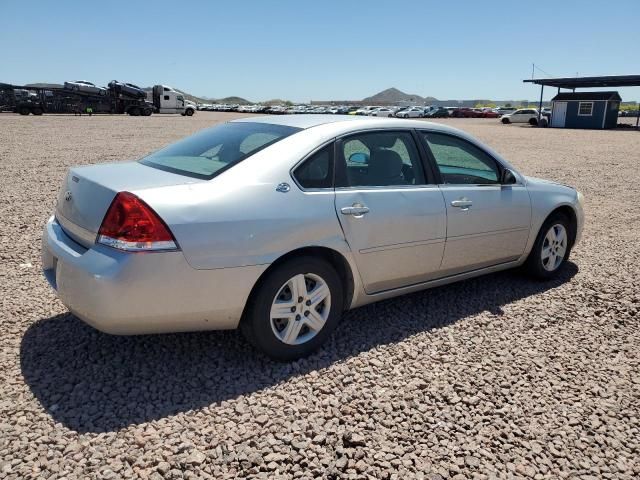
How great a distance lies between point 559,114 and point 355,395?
4869 centimetres

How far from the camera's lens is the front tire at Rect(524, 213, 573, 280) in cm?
505

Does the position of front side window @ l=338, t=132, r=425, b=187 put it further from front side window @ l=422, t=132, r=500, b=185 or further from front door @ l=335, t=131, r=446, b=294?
front side window @ l=422, t=132, r=500, b=185

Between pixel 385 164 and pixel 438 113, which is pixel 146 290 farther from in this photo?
pixel 438 113

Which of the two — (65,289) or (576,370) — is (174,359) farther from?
(576,370)

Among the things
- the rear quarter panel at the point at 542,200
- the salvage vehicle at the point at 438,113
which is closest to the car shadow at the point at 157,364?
the rear quarter panel at the point at 542,200

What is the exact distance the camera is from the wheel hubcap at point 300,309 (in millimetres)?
3355

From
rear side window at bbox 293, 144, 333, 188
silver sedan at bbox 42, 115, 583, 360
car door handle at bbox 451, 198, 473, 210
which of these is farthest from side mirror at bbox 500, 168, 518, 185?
rear side window at bbox 293, 144, 333, 188

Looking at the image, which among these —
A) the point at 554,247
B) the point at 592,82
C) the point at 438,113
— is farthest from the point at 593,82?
the point at 554,247

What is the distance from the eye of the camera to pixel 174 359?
347 centimetres

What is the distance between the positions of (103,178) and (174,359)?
1.22 meters

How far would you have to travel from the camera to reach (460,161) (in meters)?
4.64

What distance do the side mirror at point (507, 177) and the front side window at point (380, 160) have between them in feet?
3.19

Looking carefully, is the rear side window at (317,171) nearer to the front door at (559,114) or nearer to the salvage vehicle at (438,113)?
the front door at (559,114)

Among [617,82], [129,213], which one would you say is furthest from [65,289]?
[617,82]
